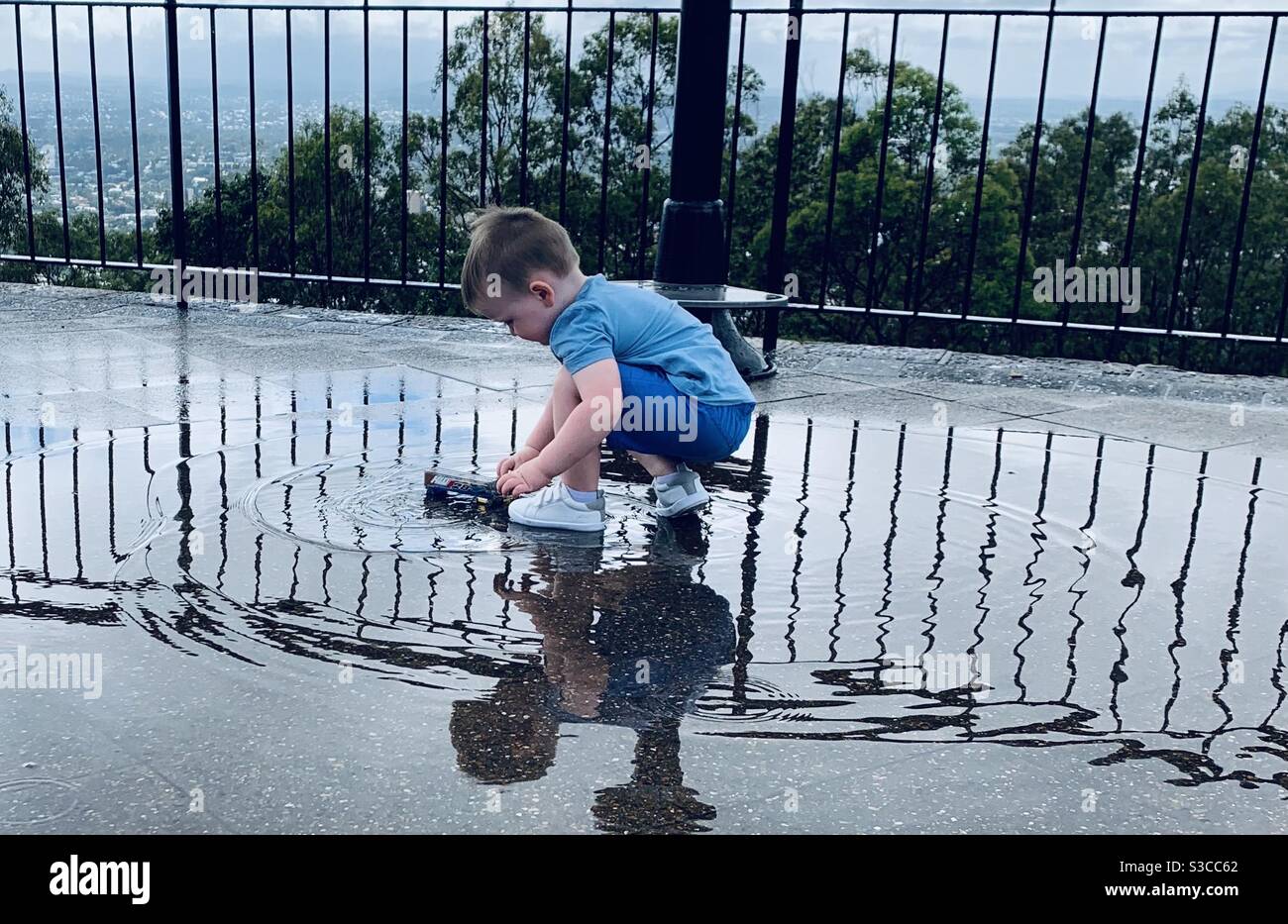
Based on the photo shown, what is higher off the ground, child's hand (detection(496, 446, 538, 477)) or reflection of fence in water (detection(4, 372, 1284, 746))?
child's hand (detection(496, 446, 538, 477))

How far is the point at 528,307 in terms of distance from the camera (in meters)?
3.37

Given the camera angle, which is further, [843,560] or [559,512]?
[559,512]

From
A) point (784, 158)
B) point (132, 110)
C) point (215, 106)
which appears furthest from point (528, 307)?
point (132, 110)

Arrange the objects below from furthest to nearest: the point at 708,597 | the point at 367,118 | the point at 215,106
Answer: the point at 215,106 → the point at 367,118 → the point at 708,597

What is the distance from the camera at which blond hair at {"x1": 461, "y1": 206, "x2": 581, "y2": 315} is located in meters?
3.33

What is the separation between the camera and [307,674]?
8.02ft

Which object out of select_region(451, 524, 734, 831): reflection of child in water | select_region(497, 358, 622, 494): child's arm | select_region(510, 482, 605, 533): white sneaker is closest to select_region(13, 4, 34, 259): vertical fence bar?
select_region(510, 482, 605, 533): white sneaker

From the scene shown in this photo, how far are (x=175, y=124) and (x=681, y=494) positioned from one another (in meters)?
4.51

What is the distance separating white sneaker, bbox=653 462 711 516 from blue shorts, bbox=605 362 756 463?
52 millimetres

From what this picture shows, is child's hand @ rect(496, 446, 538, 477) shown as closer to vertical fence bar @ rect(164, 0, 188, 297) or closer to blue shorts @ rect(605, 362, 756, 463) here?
blue shorts @ rect(605, 362, 756, 463)

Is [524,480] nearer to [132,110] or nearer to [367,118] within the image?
[367,118]

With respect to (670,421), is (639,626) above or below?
below
